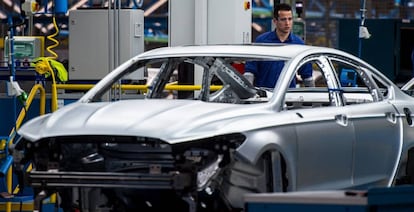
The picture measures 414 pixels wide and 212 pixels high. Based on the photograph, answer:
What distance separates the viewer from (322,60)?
33.1ft

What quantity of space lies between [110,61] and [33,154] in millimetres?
4901

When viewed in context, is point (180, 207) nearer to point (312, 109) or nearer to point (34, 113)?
point (312, 109)

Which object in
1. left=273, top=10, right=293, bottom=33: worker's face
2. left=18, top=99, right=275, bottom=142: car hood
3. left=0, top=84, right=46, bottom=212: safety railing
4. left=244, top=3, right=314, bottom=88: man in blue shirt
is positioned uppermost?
left=273, top=10, right=293, bottom=33: worker's face

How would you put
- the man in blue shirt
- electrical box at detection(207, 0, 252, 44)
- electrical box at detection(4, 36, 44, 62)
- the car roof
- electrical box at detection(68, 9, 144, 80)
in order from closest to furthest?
the car roof → the man in blue shirt → electrical box at detection(4, 36, 44, 62) → electrical box at detection(68, 9, 144, 80) → electrical box at detection(207, 0, 252, 44)

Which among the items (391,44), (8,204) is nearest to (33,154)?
(8,204)

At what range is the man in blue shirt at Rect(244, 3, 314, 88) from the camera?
1249 centimetres

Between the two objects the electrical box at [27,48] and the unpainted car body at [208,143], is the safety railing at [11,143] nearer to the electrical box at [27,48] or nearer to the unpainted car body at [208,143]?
the unpainted car body at [208,143]

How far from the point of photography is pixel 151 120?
8.34 meters

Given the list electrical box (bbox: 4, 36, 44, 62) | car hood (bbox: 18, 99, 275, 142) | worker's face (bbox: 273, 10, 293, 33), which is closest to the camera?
car hood (bbox: 18, 99, 275, 142)

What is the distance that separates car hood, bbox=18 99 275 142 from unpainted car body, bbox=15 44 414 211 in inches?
0.4

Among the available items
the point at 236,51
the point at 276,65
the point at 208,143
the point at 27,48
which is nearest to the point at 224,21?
the point at 276,65

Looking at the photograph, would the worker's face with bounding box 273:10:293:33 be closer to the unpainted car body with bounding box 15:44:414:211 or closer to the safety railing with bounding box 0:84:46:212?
the unpainted car body with bounding box 15:44:414:211

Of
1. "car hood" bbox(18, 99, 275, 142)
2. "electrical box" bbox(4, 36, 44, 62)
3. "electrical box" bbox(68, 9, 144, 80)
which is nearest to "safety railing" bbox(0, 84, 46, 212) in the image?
"car hood" bbox(18, 99, 275, 142)

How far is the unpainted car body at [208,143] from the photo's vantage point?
8.19 meters
